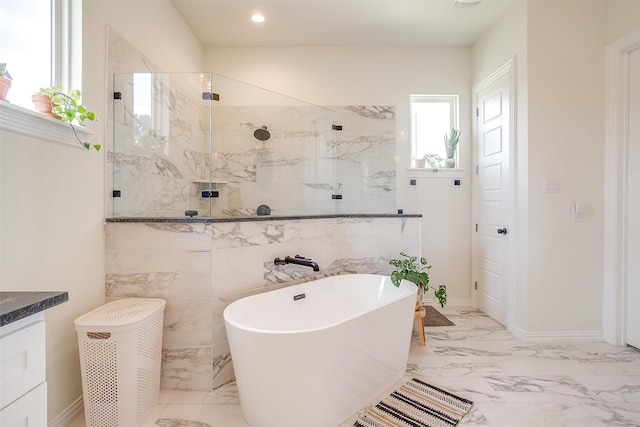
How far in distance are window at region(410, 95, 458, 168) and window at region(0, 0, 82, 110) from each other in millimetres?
2932

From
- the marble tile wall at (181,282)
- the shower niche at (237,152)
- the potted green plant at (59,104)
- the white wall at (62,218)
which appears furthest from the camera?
the shower niche at (237,152)

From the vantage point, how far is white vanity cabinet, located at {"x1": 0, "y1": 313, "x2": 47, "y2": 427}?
623 millimetres

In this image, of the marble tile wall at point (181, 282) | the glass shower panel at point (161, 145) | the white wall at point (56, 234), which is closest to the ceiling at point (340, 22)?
the glass shower panel at point (161, 145)

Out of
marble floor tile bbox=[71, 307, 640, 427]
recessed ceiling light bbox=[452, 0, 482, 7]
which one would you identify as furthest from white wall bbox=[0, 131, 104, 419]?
recessed ceiling light bbox=[452, 0, 482, 7]

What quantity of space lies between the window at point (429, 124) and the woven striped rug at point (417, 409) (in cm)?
237

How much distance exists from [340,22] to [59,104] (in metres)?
2.35

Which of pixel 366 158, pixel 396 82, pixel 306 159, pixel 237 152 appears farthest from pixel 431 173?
pixel 237 152

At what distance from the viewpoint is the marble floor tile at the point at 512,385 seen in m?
1.54

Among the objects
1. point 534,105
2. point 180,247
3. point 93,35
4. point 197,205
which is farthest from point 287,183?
point 534,105

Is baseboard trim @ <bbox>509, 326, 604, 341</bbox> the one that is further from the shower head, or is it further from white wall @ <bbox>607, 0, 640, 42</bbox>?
the shower head

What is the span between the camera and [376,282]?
90.3 inches

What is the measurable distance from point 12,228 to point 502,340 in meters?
3.15

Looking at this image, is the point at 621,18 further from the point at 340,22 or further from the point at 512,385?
the point at 512,385

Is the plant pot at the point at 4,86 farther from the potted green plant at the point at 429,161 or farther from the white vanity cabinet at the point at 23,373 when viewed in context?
the potted green plant at the point at 429,161
